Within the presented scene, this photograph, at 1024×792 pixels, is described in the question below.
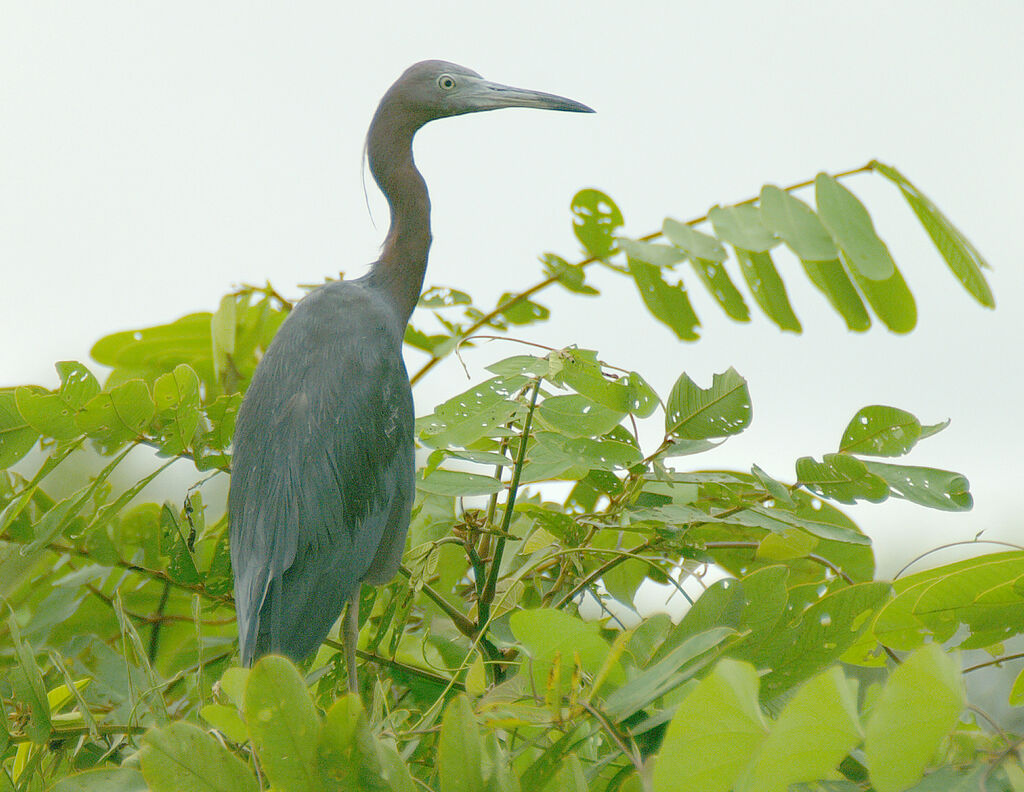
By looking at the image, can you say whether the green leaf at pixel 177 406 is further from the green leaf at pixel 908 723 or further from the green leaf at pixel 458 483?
the green leaf at pixel 908 723

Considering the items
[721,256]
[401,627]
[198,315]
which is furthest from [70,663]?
[721,256]

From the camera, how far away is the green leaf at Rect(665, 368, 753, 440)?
4.52 ft

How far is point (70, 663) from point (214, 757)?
3.06ft

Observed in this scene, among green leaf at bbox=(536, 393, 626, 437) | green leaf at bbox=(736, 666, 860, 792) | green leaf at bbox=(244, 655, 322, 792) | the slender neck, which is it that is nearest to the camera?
green leaf at bbox=(736, 666, 860, 792)

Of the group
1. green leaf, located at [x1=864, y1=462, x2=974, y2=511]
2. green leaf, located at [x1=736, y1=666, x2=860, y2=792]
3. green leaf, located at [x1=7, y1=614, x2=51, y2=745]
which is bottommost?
green leaf, located at [x1=7, y1=614, x2=51, y2=745]

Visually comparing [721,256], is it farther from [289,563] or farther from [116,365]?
[116,365]

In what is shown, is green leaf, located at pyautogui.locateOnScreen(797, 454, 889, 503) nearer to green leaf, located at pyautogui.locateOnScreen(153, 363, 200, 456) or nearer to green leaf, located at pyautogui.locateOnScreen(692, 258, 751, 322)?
green leaf, located at pyautogui.locateOnScreen(692, 258, 751, 322)

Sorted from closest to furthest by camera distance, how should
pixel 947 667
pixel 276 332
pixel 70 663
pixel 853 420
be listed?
pixel 947 667
pixel 853 420
pixel 70 663
pixel 276 332

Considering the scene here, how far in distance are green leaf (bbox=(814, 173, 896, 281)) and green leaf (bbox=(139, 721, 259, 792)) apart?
871 millimetres

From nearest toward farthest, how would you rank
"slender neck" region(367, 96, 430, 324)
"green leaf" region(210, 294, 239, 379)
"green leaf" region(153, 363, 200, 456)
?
"green leaf" region(153, 363, 200, 456), "green leaf" region(210, 294, 239, 379), "slender neck" region(367, 96, 430, 324)

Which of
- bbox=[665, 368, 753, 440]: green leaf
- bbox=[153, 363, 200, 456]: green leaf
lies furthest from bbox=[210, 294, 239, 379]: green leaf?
bbox=[665, 368, 753, 440]: green leaf

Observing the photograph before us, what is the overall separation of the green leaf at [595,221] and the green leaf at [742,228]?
0.26 m

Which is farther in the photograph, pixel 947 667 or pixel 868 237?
pixel 868 237

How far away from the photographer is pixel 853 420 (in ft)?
4.61
